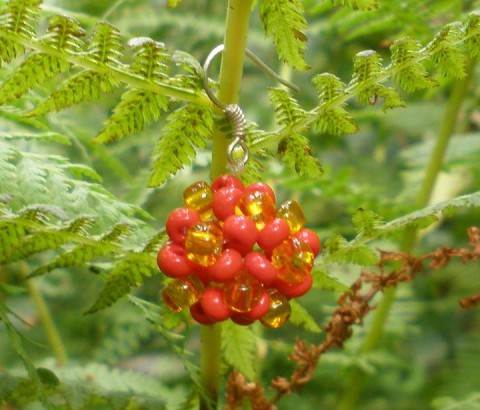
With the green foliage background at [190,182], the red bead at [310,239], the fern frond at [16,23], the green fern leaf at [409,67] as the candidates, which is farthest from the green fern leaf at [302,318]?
the fern frond at [16,23]

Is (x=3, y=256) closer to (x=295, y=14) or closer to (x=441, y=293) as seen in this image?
(x=295, y=14)

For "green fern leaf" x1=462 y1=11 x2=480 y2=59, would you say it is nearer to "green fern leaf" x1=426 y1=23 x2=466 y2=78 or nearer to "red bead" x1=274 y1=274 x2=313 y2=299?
"green fern leaf" x1=426 y1=23 x2=466 y2=78

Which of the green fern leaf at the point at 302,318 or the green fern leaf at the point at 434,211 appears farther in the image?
the green fern leaf at the point at 302,318

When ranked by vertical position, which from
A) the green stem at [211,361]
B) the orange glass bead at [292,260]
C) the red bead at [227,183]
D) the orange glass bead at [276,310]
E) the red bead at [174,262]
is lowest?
the green stem at [211,361]

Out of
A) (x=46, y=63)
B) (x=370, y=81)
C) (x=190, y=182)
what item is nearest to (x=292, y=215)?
(x=370, y=81)

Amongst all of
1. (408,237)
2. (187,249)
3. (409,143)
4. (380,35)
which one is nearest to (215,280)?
(187,249)

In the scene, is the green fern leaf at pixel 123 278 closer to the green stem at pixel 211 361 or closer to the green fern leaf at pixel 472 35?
the green stem at pixel 211 361

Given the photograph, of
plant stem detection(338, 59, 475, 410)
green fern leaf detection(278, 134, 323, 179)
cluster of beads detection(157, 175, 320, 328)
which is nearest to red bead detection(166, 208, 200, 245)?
cluster of beads detection(157, 175, 320, 328)

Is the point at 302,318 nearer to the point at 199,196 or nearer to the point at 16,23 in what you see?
the point at 199,196
